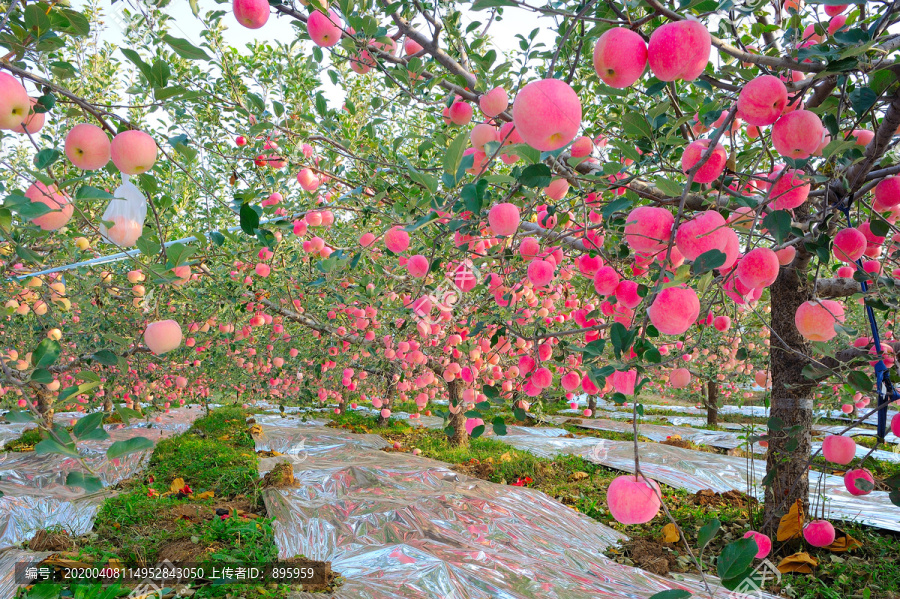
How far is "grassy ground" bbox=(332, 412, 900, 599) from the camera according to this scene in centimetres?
273

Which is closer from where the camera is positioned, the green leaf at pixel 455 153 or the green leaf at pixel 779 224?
the green leaf at pixel 779 224

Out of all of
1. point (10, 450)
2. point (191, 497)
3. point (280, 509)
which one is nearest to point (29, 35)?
point (280, 509)

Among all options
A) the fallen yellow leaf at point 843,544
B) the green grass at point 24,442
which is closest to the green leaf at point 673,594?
the fallen yellow leaf at point 843,544

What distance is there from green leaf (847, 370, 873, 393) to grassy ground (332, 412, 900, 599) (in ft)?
3.03

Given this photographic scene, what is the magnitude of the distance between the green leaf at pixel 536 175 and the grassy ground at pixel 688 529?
1856 mm

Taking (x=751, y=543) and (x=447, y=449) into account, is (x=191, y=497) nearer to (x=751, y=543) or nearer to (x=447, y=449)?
(x=447, y=449)

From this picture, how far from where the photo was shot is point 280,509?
13.4ft

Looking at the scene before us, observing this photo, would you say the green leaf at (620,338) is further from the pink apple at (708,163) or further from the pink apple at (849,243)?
the pink apple at (849,243)

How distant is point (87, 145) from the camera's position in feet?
3.41

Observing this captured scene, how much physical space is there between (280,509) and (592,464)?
13.8 feet

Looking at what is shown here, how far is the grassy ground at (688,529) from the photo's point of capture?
2727 millimetres

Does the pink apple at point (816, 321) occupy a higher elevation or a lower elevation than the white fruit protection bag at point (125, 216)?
lower

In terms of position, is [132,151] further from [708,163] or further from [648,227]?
[708,163]

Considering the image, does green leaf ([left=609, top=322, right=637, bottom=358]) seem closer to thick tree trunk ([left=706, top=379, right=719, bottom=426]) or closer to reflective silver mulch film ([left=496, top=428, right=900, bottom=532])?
reflective silver mulch film ([left=496, top=428, right=900, bottom=532])
